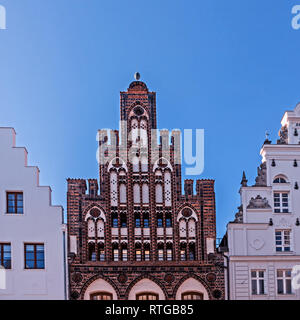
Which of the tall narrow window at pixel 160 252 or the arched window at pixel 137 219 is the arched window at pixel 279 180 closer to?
the tall narrow window at pixel 160 252

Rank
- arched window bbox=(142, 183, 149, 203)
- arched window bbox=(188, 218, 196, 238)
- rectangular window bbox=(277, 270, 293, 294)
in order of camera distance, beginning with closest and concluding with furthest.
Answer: rectangular window bbox=(277, 270, 293, 294), arched window bbox=(188, 218, 196, 238), arched window bbox=(142, 183, 149, 203)

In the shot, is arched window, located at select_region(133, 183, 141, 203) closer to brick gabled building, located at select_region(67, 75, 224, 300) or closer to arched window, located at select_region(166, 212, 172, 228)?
brick gabled building, located at select_region(67, 75, 224, 300)

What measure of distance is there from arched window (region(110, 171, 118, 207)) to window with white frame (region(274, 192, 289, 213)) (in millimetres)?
5937

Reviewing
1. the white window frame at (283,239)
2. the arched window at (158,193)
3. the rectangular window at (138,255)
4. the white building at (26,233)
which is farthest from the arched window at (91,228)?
the white window frame at (283,239)

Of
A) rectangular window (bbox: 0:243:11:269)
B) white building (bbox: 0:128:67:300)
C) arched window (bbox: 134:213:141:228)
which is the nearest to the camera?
white building (bbox: 0:128:67:300)

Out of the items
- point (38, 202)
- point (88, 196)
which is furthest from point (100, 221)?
point (38, 202)

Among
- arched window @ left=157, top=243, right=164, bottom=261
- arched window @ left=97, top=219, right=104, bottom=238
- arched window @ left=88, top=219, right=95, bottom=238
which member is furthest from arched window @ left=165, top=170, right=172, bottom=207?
arched window @ left=88, top=219, right=95, bottom=238

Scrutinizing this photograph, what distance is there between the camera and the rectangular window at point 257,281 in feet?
67.4

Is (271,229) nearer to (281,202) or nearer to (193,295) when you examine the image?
(281,202)

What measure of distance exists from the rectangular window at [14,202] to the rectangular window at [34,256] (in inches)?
48.1

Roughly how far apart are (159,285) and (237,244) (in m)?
3.18

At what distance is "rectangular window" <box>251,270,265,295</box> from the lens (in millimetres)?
20538

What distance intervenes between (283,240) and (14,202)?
9.73 meters
